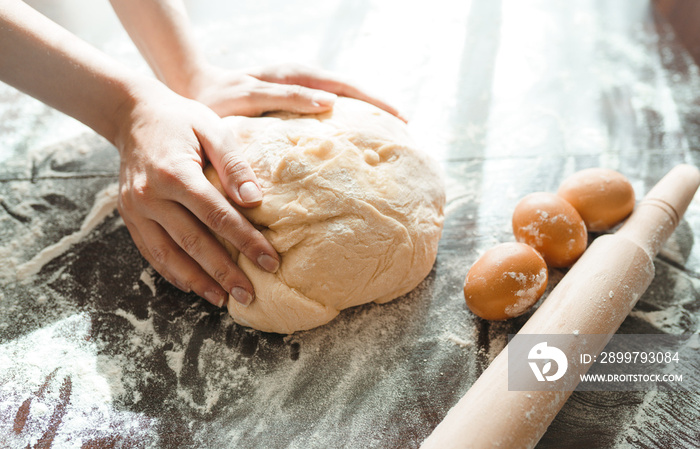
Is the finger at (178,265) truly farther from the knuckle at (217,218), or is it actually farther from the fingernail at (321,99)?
the fingernail at (321,99)

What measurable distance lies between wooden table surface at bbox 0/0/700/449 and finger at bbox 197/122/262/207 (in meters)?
0.46

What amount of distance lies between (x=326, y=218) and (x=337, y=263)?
0.14 meters

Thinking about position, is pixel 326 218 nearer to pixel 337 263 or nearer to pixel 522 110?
pixel 337 263

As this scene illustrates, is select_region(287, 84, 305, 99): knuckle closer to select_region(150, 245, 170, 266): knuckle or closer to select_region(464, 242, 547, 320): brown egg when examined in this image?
select_region(150, 245, 170, 266): knuckle

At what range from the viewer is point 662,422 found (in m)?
1.27

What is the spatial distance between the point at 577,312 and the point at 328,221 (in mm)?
747

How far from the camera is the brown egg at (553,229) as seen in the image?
152 cm

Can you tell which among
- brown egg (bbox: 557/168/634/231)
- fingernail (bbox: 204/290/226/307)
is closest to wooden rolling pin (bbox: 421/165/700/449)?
brown egg (bbox: 557/168/634/231)

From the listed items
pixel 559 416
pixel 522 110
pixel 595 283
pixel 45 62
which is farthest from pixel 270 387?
pixel 522 110

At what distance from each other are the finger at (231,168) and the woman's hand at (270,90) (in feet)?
0.82

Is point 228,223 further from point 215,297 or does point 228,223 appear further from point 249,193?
point 215,297

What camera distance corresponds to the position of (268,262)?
131 cm

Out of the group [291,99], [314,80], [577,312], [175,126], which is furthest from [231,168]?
[577,312]

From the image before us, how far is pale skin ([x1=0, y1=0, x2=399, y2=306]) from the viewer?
1.32m
